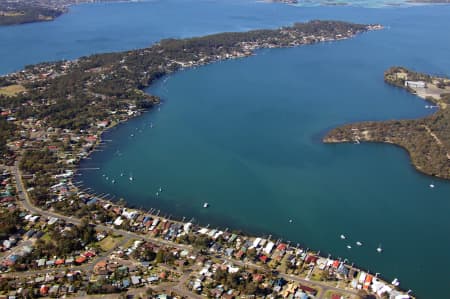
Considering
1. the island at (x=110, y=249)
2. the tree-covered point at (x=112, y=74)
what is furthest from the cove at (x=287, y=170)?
the tree-covered point at (x=112, y=74)

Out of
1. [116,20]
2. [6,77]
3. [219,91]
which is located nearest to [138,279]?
[219,91]

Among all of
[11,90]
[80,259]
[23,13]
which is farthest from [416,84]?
[23,13]

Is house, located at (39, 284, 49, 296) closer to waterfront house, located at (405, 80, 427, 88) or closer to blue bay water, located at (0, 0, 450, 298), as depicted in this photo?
blue bay water, located at (0, 0, 450, 298)

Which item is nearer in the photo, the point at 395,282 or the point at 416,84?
the point at 395,282

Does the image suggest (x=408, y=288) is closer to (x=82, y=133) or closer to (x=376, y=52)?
(x=82, y=133)

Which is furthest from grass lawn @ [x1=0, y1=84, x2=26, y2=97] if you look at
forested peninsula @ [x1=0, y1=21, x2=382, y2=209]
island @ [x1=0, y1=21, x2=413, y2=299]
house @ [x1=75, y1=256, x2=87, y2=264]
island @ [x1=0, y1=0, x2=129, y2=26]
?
island @ [x1=0, y1=0, x2=129, y2=26]

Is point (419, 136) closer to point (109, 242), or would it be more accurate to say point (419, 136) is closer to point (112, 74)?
point (109, 242)

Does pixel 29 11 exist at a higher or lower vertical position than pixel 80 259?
higher

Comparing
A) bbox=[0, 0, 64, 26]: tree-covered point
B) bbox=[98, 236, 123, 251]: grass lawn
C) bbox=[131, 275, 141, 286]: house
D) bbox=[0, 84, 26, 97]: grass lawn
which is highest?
bbox=[0, 0, 64, 26]: tree-covered point
